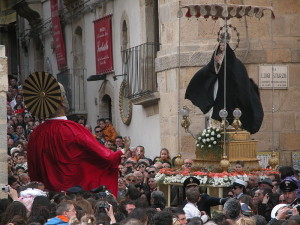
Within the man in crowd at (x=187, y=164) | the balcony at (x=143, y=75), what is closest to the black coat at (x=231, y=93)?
Answer: the man in crowd at (x=187, y=164)

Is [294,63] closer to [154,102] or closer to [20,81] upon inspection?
[154,102]

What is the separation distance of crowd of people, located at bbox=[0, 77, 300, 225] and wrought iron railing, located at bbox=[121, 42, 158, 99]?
2602mm

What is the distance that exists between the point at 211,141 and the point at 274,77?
4.44 meters

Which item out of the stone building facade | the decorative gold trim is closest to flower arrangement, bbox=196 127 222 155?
A: the stone building facade

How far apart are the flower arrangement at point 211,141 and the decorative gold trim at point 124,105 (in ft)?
26.9

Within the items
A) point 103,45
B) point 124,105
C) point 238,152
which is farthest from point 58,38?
point 238,152

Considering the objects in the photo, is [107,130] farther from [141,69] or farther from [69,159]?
[69,159]

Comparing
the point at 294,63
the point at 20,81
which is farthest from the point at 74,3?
the point at 294,63

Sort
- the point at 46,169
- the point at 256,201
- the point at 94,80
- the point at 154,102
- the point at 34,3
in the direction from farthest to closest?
the point at 34,3 → the point at 94,80 → the point at 154,102 → the point at 46,169 → the point at 256,201

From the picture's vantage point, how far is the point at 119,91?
29.7 metres

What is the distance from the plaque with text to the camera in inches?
955

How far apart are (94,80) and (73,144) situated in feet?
41.0

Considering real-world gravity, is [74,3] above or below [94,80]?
above

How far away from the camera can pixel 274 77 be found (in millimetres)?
24281
